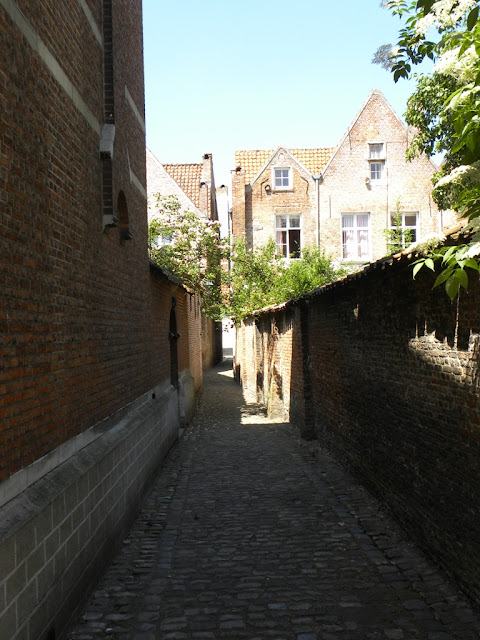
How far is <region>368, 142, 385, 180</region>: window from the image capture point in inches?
1019

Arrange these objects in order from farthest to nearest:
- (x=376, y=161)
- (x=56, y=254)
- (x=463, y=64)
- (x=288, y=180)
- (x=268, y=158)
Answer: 1. (x=268, y=158)
2. (x=288, y=180)
3. (x=376, y=161)
4. (x=56, y=254)
5. (x=463, y=64)

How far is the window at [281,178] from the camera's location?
87.1ft

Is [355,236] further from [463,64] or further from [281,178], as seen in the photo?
[463,64]

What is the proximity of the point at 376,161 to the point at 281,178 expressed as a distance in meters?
4.22

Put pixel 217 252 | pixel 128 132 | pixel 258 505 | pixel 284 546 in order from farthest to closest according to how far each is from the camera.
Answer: pixel 217 252
pixel 128 132
pixel 258 505
pixel 284 546

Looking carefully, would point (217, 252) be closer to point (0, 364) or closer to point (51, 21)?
point (51, 21)

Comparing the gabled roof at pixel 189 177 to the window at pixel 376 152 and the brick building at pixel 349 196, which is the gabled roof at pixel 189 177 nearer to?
the brick building at pixel 349 196

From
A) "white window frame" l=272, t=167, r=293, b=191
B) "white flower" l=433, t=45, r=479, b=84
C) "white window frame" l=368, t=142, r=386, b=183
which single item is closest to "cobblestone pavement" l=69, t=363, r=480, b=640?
"white flower" l=433, t=45, r=479, b=84

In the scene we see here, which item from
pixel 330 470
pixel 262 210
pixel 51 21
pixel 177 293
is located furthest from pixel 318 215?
pixel 51 21

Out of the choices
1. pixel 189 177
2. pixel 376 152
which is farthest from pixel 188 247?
pixel 189 177

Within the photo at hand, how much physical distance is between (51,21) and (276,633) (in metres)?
5.08

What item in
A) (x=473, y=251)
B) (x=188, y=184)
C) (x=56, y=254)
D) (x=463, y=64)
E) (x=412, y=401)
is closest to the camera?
(x=473, y=251)

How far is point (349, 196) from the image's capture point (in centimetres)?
2606

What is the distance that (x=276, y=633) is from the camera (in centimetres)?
427
